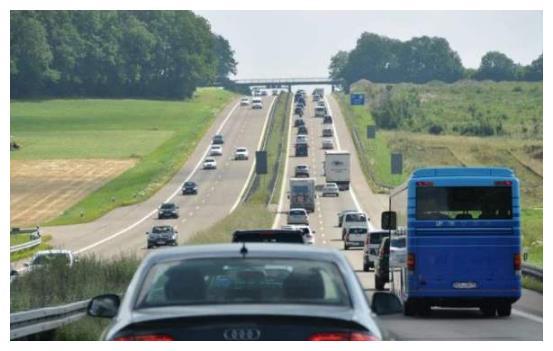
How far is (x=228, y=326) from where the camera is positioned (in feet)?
28.6

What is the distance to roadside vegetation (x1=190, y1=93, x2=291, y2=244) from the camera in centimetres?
6281

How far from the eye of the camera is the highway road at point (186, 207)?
7688 centimetres

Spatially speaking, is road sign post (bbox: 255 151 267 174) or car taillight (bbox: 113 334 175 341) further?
road sign post (bbox: 255 151 267 174)

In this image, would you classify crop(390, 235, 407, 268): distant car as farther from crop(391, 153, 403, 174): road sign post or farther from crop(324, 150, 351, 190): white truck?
crop(324, 150, 351, 190): white truck

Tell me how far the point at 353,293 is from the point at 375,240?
37.3 metres

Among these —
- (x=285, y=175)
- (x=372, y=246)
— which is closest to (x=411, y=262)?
(x=372, y=246)

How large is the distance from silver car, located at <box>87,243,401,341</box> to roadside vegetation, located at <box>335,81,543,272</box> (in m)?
56.2

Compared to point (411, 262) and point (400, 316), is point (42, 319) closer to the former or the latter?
point (411, 262)

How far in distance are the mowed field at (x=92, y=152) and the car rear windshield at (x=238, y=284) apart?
3297 inches

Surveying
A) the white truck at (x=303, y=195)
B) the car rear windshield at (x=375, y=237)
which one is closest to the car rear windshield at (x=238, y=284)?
the car rear windshield at (x=375, y=237)

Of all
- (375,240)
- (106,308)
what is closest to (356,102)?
(375,240)

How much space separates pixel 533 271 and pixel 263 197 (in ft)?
227

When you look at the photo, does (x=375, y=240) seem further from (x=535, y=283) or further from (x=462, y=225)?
(x=462, y=225)

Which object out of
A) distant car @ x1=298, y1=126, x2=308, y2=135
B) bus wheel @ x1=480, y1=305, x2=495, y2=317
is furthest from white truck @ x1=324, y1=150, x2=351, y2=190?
bus wheel @ x1=480, y1=305, x2=495, y2=317
